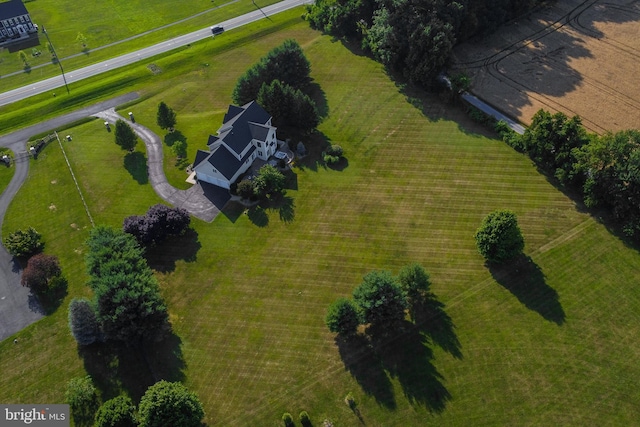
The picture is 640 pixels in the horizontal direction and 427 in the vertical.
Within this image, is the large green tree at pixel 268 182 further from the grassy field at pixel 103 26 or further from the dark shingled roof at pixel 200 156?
the grassy field at pixel 103 26

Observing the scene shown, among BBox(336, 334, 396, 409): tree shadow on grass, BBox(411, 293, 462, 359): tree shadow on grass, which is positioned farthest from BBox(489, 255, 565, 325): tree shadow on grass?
BBox(336, 334, 396, 409): tree shadow on grass

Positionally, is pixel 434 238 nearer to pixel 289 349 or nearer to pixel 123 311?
pixel 289 349

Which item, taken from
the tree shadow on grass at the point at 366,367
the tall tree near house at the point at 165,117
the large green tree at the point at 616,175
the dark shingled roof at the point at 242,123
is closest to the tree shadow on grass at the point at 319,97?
the dark shingled roof at the point at 242,123

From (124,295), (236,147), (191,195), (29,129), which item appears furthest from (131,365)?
(29,129)

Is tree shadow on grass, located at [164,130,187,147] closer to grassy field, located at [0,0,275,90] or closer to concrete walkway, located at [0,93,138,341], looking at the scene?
concrete walkway, located at [0,93,138,341]

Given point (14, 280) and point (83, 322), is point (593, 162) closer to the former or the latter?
point (83, 322)

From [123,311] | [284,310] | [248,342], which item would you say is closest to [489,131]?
[284,310]

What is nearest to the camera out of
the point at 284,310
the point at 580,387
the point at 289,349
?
the point at 580,387
